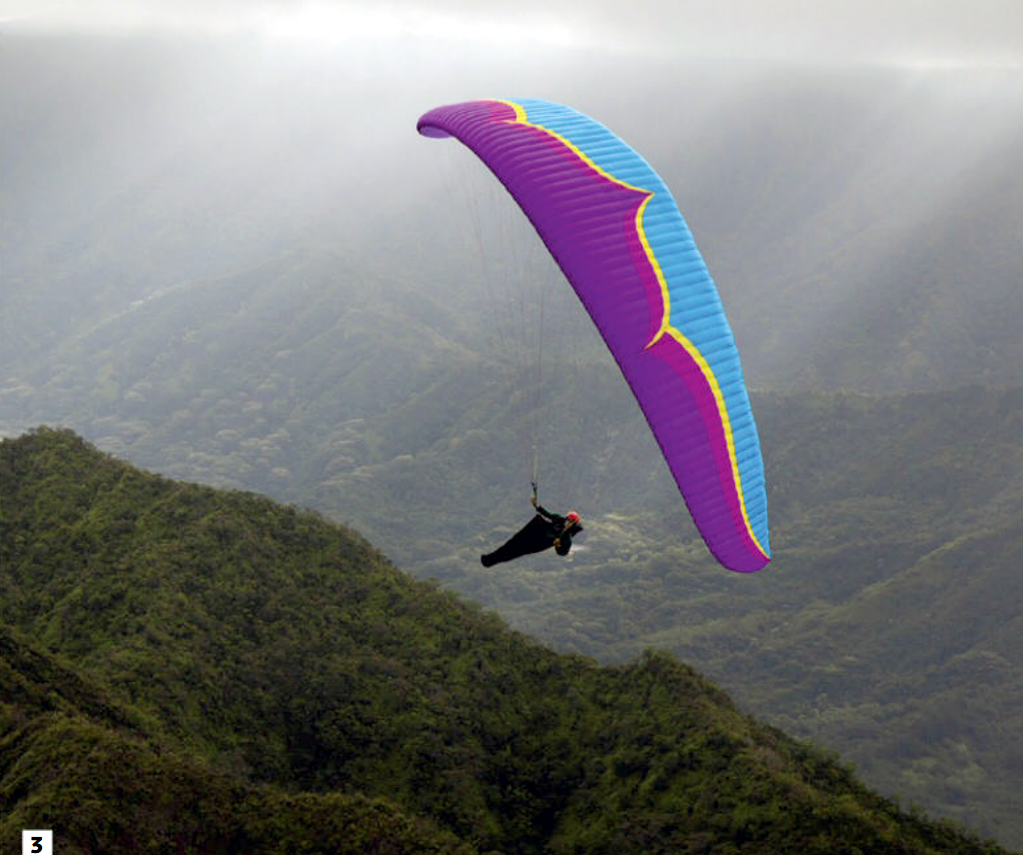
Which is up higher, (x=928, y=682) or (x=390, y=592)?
(x=928, y=682)

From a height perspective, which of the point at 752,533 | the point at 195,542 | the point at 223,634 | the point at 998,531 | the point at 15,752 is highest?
the point at 998,531

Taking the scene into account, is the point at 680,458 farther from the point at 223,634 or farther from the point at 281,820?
the point at 223,634

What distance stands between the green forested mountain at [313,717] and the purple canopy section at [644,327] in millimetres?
13523

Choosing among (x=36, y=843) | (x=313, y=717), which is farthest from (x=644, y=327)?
(x=313, y=717)

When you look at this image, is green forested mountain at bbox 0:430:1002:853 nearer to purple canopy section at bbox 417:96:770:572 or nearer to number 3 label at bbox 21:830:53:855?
number 3 label at bbox 21:830:53:855

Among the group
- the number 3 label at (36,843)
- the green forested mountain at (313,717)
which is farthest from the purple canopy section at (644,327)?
the number 3 label at (36,843)

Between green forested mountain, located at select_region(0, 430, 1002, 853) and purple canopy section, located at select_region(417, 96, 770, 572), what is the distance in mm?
13523

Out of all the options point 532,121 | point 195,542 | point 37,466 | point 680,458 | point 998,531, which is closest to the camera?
point 680,458

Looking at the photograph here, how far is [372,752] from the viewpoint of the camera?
1633 inches

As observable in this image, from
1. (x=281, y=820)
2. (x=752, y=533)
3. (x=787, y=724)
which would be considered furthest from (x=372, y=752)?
(x=787, y=724)

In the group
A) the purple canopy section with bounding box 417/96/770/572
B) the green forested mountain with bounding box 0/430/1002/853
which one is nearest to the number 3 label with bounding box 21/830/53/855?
the green forested mountain with bounding box 0/430/1002/853

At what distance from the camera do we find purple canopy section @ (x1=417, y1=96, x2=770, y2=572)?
70.5 feet

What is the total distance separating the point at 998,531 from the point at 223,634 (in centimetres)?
17245

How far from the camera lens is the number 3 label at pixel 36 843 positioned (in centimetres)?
2359
